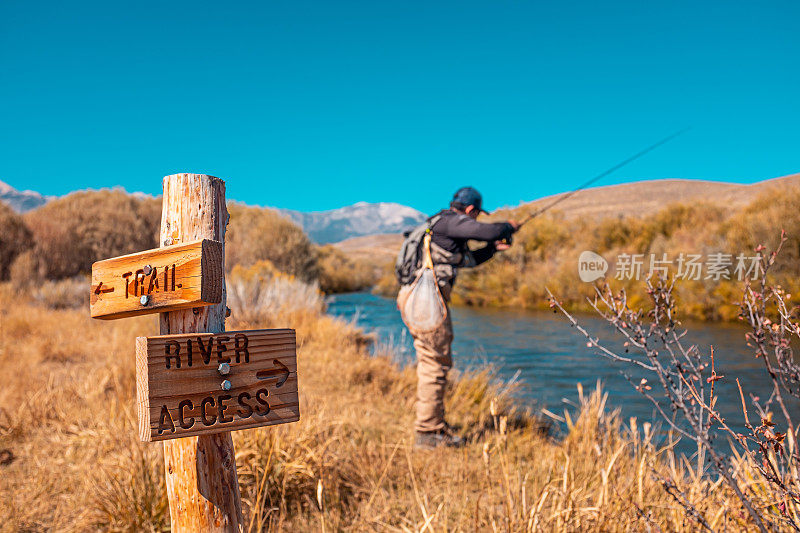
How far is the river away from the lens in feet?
17.9

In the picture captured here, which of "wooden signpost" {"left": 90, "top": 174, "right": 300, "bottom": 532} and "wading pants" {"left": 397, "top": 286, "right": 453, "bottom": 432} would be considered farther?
"wading pants" {"left": 397, "top": 286, "right": 453, "bottom": 432}

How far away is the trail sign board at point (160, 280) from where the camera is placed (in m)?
1.35

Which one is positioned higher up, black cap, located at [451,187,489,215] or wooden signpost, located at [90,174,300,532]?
black cap, located at [451,187,489,215]

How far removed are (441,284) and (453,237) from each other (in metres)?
0.32

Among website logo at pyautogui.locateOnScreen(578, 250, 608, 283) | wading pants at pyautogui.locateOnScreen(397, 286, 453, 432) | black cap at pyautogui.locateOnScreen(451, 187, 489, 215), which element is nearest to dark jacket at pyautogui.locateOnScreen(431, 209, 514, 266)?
black cap at pyautogui.locateOnScreen(451, 187, 489, 215)

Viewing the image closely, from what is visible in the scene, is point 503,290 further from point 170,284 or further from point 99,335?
point 170,284

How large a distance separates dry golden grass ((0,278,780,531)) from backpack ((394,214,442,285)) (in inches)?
41.9

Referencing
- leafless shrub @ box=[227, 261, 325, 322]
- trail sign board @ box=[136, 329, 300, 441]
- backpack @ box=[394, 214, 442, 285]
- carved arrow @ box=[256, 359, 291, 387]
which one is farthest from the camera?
leafless shrub @ box=[227, 261, 325, 322]

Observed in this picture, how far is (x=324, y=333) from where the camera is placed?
7.28 metres

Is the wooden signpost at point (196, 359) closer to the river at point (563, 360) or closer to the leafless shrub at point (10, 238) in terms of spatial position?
the river at point (563, 360)

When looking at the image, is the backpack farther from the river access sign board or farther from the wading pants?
the river access sign board

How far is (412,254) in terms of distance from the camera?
3.78 meters

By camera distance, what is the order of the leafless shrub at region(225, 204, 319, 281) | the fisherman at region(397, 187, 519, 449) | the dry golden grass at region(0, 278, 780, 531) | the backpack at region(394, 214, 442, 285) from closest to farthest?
the dry golden grass at region(0, 278, 780, 531), the fisherman at region(397, 187, 519, 449), the backpack at region(394, 214, 442, 285), the leafless shrub at region(225, 204, 319, 281)

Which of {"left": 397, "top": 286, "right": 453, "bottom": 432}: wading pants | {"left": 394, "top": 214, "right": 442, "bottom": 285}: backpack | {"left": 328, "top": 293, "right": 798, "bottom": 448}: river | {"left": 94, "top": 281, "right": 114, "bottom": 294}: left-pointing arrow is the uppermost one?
{"left": 394, "top": 214, "right": 442, "bottom": 285}: backpack
